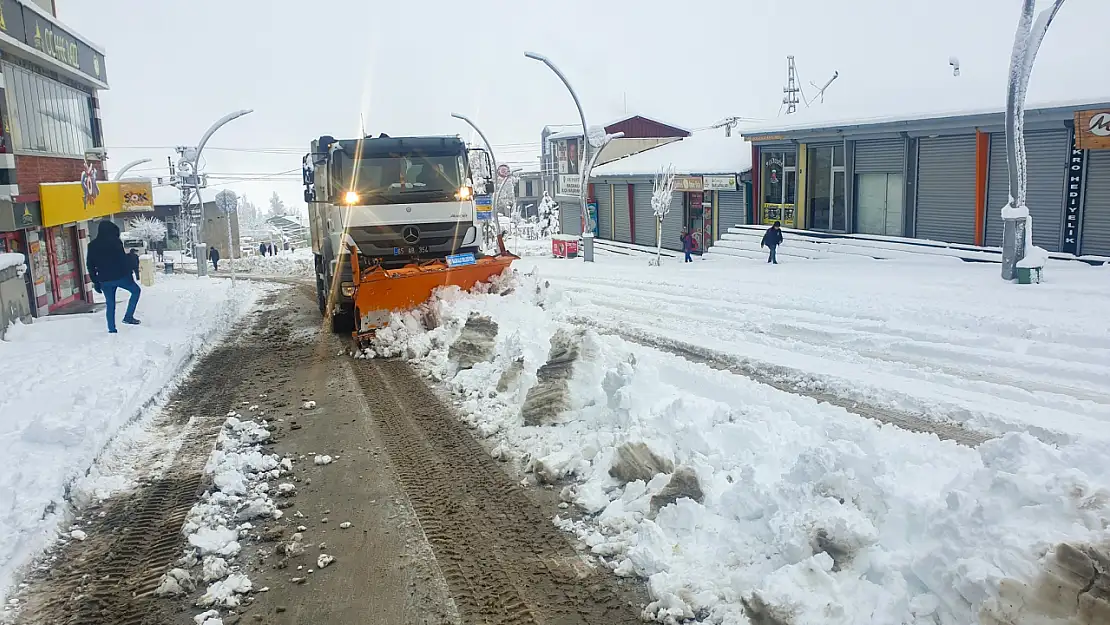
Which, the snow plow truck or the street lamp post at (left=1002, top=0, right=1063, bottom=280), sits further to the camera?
the street lamp post at (left=1002, top=0, right=1063, bottom=280)

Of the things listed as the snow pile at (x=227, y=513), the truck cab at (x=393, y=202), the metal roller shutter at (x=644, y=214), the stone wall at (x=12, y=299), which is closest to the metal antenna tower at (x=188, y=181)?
the stone wall at (x=12, y=299)

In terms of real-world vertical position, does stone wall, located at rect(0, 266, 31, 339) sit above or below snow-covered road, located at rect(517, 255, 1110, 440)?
above

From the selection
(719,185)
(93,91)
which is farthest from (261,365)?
(719,185)

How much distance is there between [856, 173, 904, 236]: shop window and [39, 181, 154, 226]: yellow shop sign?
20830 mm

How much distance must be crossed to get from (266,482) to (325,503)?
0.75m

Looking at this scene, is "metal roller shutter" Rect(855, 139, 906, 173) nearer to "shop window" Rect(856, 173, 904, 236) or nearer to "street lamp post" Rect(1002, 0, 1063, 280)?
"shop window" Rect(856, 173, 904, 236)

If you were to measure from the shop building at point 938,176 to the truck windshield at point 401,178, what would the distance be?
12.8m

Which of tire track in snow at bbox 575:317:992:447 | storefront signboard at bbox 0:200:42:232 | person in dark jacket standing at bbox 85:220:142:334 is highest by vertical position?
storefront signboard at bbox 0:200:42:232

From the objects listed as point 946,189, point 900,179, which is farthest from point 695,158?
point 946,189

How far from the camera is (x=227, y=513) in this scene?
5.71 metres

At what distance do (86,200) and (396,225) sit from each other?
37.1 ft

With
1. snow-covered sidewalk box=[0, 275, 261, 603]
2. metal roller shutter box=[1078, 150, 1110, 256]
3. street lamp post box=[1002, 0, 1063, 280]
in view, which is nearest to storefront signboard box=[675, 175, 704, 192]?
metal roller shutter box=[1078, 150, 1110, 256]

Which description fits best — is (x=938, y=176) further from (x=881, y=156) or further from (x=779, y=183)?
(x=779, y=183)

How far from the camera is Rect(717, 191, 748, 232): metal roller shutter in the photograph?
28.0m
